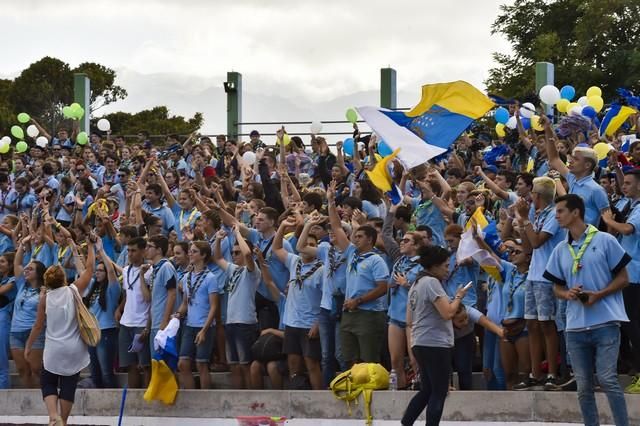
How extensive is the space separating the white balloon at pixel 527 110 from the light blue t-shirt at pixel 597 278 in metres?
7.73

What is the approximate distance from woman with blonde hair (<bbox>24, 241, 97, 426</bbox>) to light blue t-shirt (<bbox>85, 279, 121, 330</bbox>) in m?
1.60

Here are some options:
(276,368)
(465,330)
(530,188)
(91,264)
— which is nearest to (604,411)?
(465,330)

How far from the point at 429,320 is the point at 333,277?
268 centimetres

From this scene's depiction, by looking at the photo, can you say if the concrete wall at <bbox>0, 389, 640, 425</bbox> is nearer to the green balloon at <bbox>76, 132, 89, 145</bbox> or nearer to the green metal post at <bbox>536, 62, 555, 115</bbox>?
the green balloon at <bbox>76, 132, 89, 145</bbox>

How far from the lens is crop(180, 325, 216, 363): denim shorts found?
15.4m

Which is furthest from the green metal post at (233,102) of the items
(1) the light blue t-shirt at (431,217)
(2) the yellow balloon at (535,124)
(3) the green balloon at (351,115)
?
(1) the light blue t-shirt at (431,217)

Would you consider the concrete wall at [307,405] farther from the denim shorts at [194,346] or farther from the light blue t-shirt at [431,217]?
the light blue t-shirt at [431,217]

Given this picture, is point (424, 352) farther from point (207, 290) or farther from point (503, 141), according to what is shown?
point (503, 141)

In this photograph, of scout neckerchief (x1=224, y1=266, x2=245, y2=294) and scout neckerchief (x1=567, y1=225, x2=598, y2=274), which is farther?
scout neckerchief (x1=224, y1=266, x2=245, y2=294)

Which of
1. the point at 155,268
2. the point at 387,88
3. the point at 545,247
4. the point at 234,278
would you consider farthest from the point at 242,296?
the point at 387,88

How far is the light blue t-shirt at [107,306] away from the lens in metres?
16.3

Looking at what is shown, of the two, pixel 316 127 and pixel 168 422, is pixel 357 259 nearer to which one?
pixel 168 422

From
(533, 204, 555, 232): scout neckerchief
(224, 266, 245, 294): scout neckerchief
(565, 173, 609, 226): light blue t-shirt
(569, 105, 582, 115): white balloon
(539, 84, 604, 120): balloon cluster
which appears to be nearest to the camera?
(565, 173, 609, 226): light blue t-shirt

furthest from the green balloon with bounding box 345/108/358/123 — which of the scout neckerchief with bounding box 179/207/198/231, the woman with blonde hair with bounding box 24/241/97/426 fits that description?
the woman with blonde hair with bounding box 24/241/97/426
